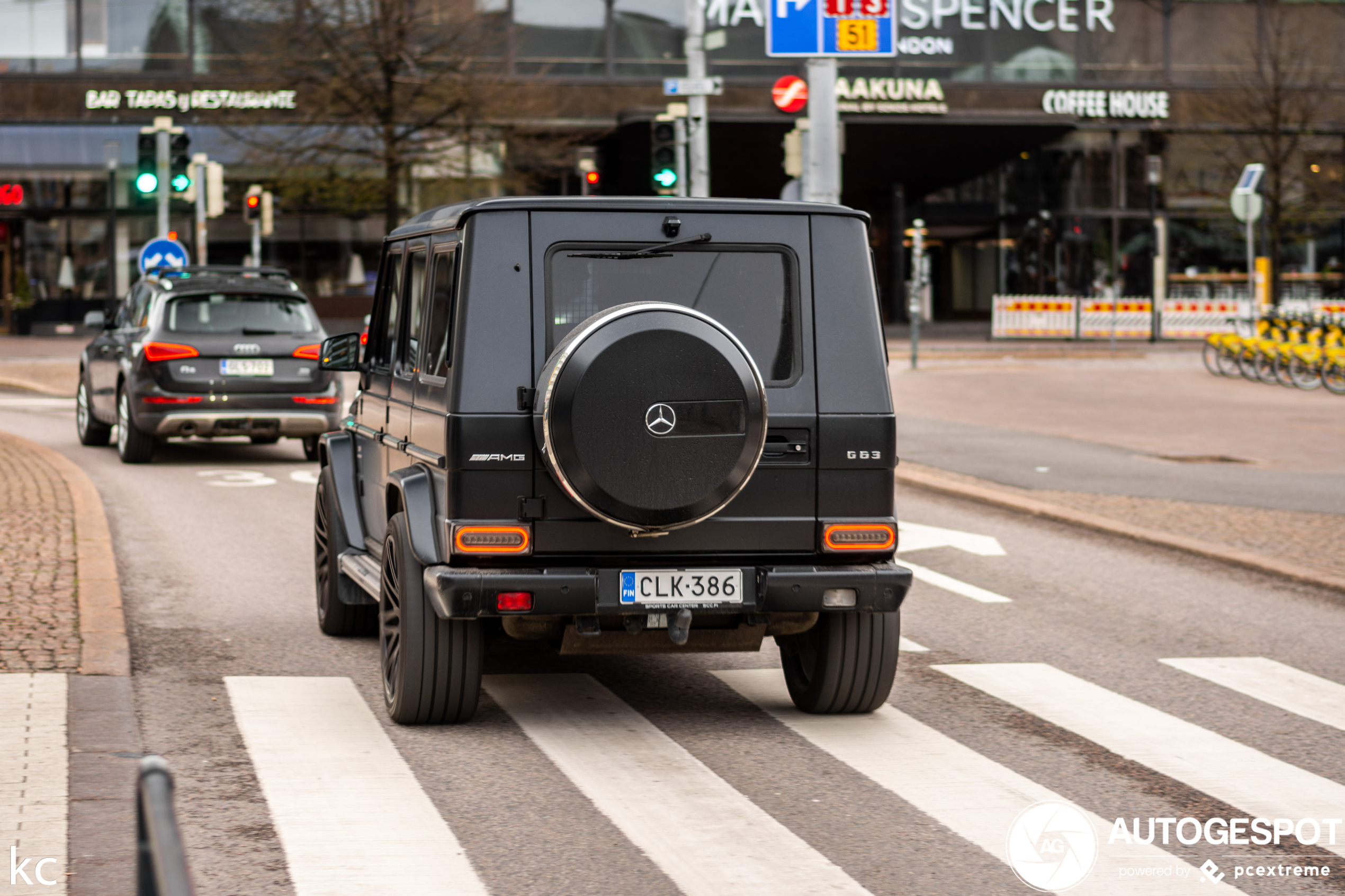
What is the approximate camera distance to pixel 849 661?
21.0 ft

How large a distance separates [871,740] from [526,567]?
4.61 ft

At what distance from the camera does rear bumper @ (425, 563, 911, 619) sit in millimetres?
5797

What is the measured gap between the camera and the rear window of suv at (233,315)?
15.5m

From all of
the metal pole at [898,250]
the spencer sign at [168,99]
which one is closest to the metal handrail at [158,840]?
the spencer sign at [168,99]

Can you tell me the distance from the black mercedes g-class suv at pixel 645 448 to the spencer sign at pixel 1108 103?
44058mm

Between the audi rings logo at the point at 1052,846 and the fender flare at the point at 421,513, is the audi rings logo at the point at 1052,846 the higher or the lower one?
the lower one

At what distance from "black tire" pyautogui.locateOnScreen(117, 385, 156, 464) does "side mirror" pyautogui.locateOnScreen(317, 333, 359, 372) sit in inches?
320

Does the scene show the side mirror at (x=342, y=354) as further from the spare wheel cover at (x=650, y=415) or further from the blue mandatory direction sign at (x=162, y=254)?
the blue mandatory direction sign at (x=162, y=254)

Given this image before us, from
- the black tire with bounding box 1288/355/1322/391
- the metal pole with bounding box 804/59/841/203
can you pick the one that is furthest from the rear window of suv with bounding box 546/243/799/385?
the black tire with bounding box 1288/355/1322/391

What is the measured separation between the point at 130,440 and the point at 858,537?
11113mm

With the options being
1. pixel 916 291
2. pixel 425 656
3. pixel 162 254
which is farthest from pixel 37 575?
pixel 916 291

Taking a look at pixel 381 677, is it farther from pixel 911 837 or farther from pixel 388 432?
pixel 911 837

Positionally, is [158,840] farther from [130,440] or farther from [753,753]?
[130,440]

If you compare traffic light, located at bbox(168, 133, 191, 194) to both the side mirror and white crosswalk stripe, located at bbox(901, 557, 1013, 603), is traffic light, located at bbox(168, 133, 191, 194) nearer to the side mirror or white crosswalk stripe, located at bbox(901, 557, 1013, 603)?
white crosswalk stripe, located at bbox(901, 557, 1013, 603)
